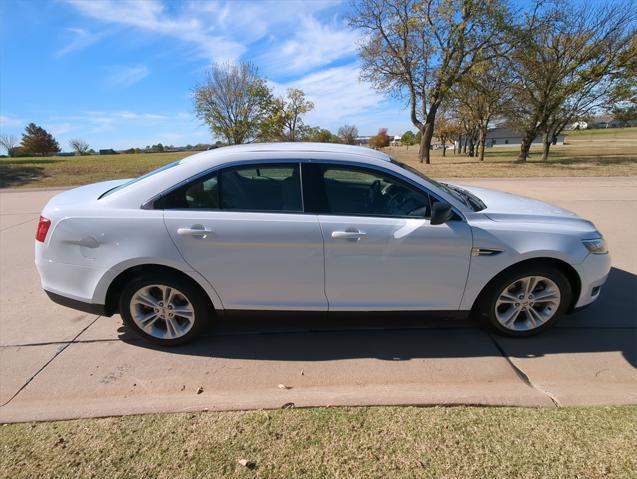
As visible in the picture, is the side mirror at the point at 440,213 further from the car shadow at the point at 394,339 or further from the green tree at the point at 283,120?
the green tree at the point at 283,120

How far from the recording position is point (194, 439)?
6.86ft

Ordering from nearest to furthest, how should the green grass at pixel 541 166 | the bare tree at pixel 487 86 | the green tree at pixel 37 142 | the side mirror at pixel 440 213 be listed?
the side mirror at pixel 440 213 → the green grass at pixel 541 166 → the bare tree at pixel 487 86 → the green tree at pixel 37 142

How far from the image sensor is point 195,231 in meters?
2.72

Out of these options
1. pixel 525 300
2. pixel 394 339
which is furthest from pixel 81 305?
→ pixel 525 300

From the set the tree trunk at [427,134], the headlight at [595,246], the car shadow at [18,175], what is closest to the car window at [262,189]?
the headlight at [595,246]

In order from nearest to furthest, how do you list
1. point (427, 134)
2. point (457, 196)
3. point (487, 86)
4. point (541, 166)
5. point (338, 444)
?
point (338, 444) → point (457, 196) → point (541, 166) → point (427, 134) → point (487, 86)

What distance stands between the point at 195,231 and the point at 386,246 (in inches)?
57.4

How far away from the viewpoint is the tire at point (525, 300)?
2.93 m

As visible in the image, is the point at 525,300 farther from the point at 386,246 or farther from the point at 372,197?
the point at 372,197

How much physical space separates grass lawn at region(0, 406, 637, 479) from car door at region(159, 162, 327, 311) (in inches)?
36.1

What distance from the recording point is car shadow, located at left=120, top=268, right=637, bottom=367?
295cm

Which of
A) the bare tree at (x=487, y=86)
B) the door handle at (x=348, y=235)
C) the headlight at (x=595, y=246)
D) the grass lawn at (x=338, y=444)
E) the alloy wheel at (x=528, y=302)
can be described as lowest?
the grass lawn at (x=338, y=444)

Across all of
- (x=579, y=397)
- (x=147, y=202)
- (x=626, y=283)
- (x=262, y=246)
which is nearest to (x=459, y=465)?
(x=579, y=397)

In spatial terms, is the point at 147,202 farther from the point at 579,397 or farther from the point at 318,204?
the point at 579,397
